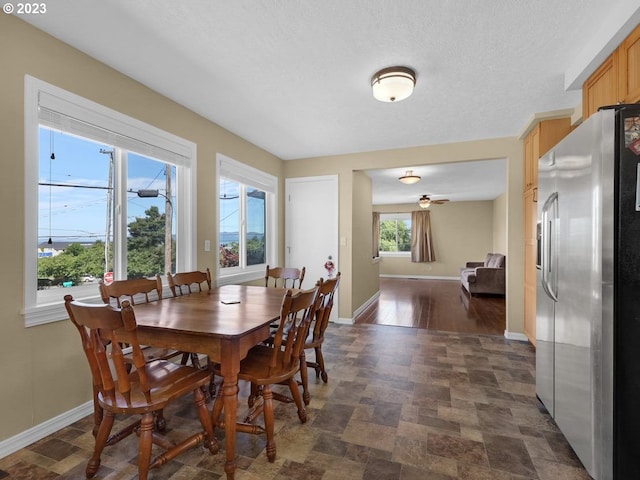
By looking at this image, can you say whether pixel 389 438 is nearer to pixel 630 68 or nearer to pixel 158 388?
pixel 158 388

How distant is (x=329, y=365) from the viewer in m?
2.97

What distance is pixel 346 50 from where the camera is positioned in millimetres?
2127

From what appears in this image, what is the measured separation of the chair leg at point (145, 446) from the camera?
1392mm

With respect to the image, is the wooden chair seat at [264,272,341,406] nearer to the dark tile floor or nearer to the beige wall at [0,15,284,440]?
the dark tile floor

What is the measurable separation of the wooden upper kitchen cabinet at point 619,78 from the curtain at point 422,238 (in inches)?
309

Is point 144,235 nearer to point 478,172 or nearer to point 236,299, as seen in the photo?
point 236,299

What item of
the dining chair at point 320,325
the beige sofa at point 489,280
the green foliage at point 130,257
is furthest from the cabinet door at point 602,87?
the beige sofa at point 489,280

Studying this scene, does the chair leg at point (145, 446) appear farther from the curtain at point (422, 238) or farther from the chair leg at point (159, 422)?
the curtain at point (422, 238)

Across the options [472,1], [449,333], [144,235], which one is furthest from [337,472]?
[449,333]

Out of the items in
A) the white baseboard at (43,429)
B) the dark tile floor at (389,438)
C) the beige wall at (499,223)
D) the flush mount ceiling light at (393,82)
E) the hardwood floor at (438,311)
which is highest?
the flush mount ceiling light at (393,82)

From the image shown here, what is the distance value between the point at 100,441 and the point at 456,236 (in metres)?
10.0

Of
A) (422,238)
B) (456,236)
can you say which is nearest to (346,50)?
(422,238)

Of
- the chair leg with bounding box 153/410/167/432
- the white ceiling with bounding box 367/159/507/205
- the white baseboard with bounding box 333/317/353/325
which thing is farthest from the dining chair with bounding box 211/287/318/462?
the white ceiling with bounding box 367/159/507/205

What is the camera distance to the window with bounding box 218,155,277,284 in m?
3.65
